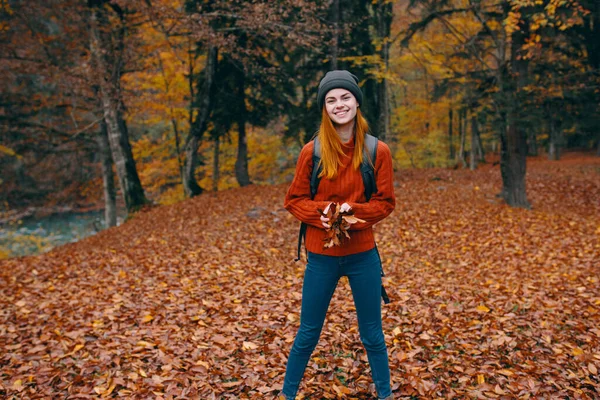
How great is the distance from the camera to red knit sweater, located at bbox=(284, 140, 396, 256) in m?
2.58

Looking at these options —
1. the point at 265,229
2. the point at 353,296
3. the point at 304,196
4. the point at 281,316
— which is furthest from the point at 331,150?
the point at 265,229

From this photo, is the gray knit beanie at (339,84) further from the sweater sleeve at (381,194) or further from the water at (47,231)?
the water at (47,231)

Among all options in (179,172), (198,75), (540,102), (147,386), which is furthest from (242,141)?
(147,386)

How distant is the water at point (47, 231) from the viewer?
17.6 m

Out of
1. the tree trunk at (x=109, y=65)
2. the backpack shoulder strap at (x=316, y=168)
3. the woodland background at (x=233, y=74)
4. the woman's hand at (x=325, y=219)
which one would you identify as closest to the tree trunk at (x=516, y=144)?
the woodland background at (x=233, y=74)

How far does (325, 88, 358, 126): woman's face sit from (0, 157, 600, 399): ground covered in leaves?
232 centimetres

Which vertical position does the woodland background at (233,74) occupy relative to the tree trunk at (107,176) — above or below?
above

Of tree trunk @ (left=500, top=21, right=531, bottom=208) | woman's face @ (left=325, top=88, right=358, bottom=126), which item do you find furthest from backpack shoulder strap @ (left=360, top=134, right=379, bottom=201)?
tree trunk @ (left=500, top=21, right=531, bottom=208)

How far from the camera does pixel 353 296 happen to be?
2.77 meters

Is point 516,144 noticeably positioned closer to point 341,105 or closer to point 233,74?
point 233,74

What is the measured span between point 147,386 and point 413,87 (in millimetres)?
31035

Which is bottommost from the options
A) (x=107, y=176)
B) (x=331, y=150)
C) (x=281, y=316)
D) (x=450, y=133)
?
(x=281, y=316)

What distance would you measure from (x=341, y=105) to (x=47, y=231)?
23.9 metres

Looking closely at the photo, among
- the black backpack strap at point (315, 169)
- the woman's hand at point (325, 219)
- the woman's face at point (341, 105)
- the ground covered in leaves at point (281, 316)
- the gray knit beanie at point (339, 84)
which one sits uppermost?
the gray knit beanie at point (339, 84)
